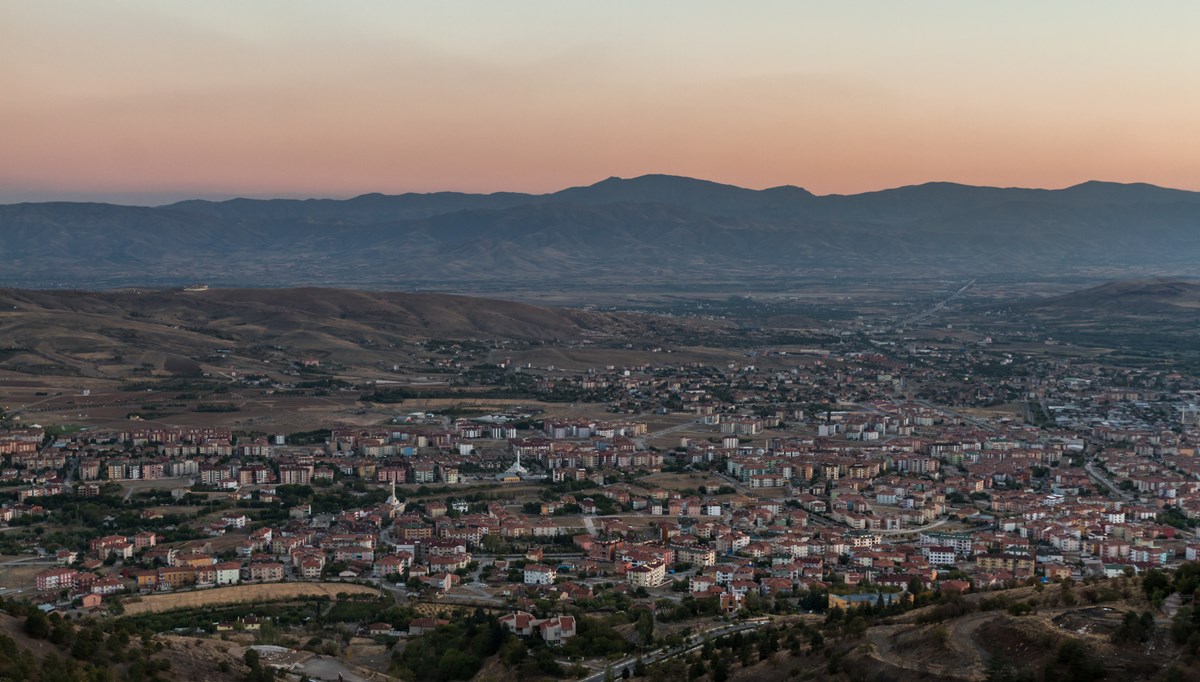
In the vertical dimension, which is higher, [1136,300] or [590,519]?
[1136,300]

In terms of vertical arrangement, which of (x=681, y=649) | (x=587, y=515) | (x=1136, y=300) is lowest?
(x=587, y=515)

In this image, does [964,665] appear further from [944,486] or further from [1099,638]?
[944,486]

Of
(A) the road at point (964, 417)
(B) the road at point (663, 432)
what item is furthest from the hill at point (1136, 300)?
(B) the road at point (663, 432)

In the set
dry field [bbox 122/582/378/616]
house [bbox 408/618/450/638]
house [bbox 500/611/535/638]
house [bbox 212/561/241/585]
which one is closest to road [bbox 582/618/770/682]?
house [bbox 500/611/535/638]

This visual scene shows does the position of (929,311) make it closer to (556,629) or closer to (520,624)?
(520,624)

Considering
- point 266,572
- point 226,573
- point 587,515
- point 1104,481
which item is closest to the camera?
point 226,573

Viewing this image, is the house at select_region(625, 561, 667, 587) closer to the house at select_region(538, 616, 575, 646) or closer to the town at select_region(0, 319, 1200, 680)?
the town at select_region(0, 319, 1200, 680)

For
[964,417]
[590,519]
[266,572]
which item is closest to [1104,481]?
[964,417]
